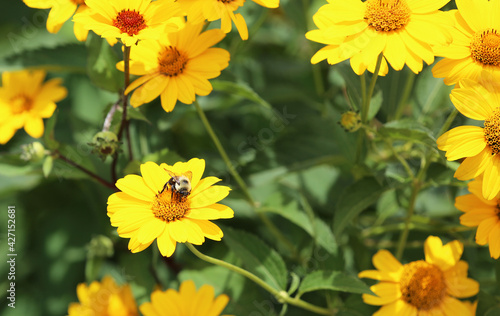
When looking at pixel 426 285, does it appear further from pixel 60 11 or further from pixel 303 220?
pixel 60 11

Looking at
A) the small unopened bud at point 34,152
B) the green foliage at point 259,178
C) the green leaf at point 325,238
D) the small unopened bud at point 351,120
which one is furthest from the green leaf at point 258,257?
the small unopened bud at point 34,152

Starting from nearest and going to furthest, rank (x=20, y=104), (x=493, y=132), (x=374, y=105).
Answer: (x=493, y=132), (x=374, y=105), (x=20, y=104)

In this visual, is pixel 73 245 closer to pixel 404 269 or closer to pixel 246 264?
pixel 246 264

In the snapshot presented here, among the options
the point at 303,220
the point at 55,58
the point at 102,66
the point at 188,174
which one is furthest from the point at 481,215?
the point at 55,58

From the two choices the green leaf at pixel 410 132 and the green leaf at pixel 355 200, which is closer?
the green leaf at pixel 410 132

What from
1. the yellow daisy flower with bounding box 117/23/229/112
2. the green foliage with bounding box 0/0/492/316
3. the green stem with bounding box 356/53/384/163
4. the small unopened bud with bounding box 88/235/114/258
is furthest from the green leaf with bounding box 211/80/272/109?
the small unopened bud with bounding box 88/235/114/258

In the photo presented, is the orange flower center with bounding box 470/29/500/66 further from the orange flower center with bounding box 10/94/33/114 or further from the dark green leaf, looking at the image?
the orange flower center with bounding box 10/94/33/114

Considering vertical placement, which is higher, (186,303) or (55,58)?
(55,58)

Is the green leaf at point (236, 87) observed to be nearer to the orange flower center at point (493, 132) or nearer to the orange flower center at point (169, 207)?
the orange flower center at point (169, 207)
